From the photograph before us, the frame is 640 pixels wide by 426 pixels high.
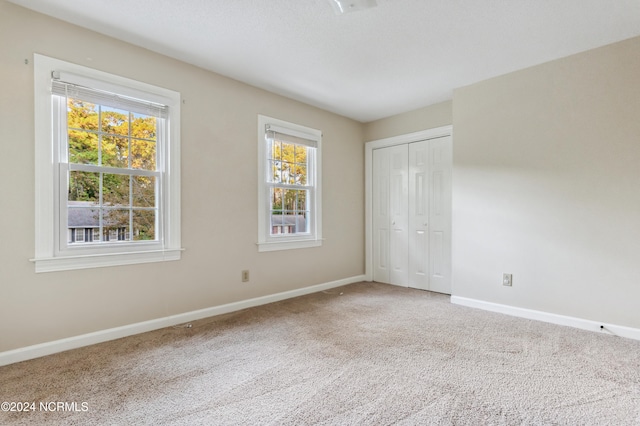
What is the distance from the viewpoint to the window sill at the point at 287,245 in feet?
12.2

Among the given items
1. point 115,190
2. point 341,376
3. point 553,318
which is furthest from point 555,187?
point 115,190

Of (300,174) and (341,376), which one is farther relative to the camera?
(300,174)

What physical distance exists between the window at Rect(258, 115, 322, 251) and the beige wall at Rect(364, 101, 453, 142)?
1.04 metres

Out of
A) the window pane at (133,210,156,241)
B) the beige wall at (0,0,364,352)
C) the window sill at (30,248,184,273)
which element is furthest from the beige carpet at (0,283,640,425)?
the window pane at (133,210,156,241)

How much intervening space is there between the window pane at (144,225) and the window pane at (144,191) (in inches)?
2.8

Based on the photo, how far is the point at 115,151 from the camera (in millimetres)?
2717

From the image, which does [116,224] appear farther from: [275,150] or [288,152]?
[288,152]

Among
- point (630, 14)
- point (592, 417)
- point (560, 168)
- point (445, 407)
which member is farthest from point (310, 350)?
point (630, 14)

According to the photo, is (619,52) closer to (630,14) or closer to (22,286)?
(630,14)

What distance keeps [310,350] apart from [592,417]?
1.64 meters

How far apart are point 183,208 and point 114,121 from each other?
91 cm

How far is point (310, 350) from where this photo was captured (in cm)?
244

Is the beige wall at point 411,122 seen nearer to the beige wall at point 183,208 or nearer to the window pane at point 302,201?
the beige wall at point 183,208

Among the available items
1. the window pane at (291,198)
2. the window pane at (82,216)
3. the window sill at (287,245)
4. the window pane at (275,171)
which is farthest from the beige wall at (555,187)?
the window pane at (82,216)
